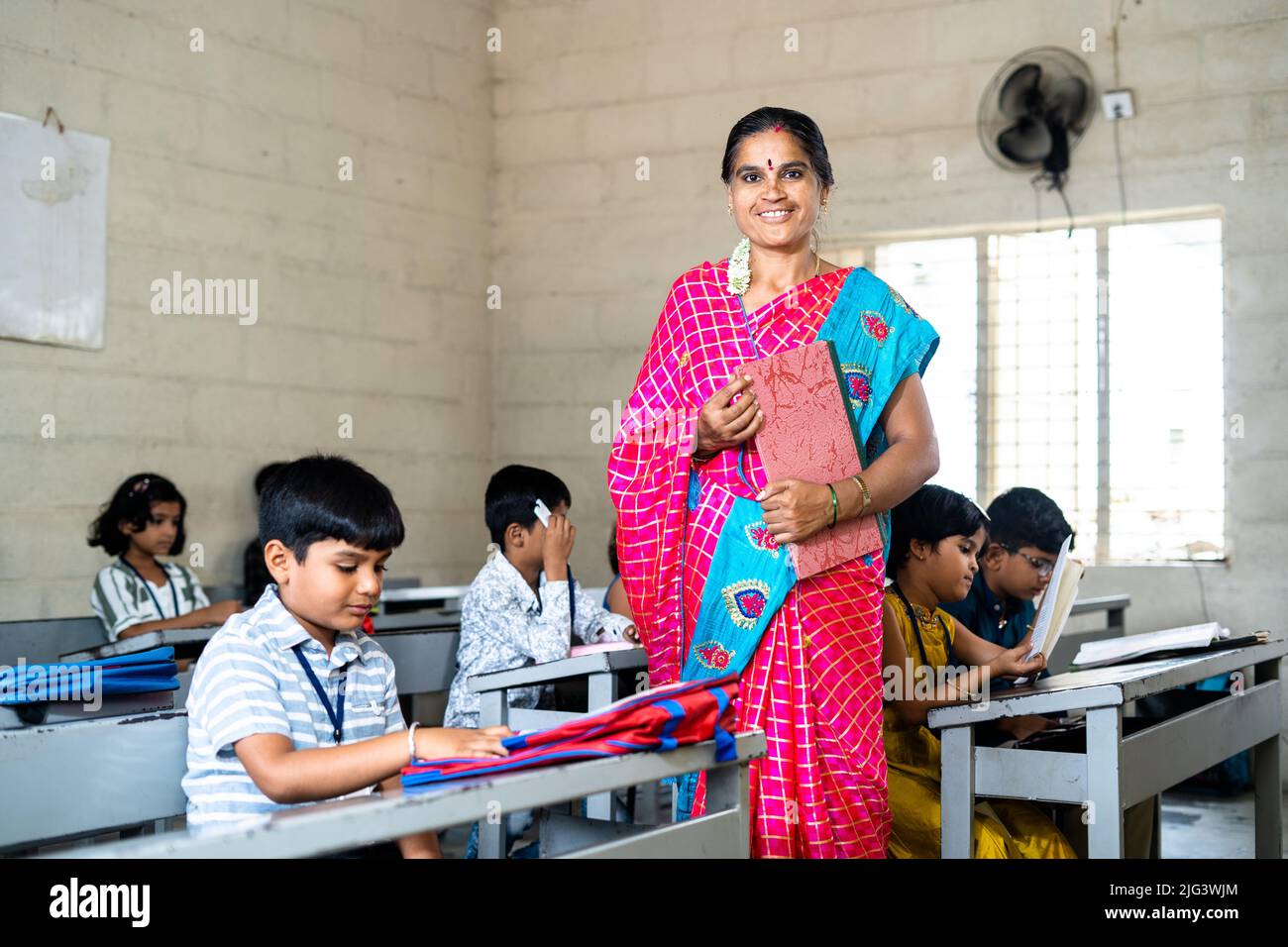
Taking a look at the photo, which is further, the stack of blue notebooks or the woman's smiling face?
the woman's smiling face

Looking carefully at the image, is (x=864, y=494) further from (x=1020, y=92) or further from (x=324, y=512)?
(x=1020, y=92)

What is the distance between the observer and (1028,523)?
9.62ft

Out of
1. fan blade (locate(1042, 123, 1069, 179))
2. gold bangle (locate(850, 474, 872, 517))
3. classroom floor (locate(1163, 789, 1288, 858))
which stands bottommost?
classroom floor (locate(1163, 789, 1288, 858))

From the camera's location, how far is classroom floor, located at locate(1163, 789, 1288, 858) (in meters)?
3.65

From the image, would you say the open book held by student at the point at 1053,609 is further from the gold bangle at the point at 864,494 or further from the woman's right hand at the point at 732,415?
the woman's right hand at the point at 732,415

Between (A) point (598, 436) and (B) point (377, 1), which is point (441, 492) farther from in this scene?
(B) point (377, 1)

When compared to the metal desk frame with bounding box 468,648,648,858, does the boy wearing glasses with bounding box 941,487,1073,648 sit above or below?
above

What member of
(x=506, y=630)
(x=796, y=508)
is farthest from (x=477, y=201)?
(x=796, y=508)

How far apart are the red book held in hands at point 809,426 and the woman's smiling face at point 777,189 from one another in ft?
0.67

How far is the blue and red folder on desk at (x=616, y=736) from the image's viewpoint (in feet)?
3.60

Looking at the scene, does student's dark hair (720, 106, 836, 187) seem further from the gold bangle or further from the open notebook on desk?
the open notebook on desk

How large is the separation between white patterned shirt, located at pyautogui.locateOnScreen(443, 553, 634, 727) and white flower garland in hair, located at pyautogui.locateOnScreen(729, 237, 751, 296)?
105 centimetres

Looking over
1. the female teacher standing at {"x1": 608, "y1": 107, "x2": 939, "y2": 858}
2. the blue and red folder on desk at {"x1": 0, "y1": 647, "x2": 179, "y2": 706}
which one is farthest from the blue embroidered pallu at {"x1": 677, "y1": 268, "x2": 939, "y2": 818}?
the blue and red folder on desk at {"x1": 0, "y1": 647, "x2": 179, "y2": 706}

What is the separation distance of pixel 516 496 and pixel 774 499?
1396 millimetres
